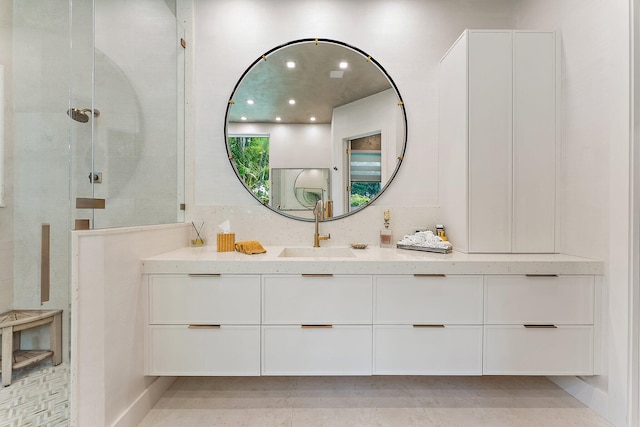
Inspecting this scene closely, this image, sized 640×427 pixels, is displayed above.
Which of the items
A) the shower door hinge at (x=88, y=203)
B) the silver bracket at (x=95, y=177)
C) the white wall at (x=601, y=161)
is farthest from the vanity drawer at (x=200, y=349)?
the white wall at (x=601, y=161)

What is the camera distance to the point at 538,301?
1443 mm

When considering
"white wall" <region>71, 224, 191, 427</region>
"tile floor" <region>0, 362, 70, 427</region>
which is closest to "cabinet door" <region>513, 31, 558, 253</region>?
"white wall" <region>71, 224, 191, 427</region>

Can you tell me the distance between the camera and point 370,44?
2.04 meters

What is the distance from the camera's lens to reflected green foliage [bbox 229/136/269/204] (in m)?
2.03

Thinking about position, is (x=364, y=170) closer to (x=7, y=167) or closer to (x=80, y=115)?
(x=80, y=115)

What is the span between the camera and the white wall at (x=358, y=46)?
2041mm

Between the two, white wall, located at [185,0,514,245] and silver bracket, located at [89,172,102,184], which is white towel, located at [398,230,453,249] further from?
silver bracket, located at [89,172,102,184]

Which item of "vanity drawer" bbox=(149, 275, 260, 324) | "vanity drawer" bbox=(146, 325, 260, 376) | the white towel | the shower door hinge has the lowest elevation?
"vanity drawer" bbox=(146, 325, 260, 376)

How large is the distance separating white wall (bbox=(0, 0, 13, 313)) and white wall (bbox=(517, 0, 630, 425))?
3.32 metres

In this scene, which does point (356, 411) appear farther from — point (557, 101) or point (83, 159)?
point (557, 101)

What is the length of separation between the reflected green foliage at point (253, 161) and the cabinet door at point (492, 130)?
1.40m

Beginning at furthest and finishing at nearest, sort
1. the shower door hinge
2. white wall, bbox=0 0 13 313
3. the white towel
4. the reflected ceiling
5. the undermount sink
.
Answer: the reflected ceiling
the undermount sink
the white towel
white wall, bbox=0 0 13 313
the shower door hinge

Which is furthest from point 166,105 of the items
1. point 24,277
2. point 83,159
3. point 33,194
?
point 24,277

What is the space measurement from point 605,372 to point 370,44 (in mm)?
2471
